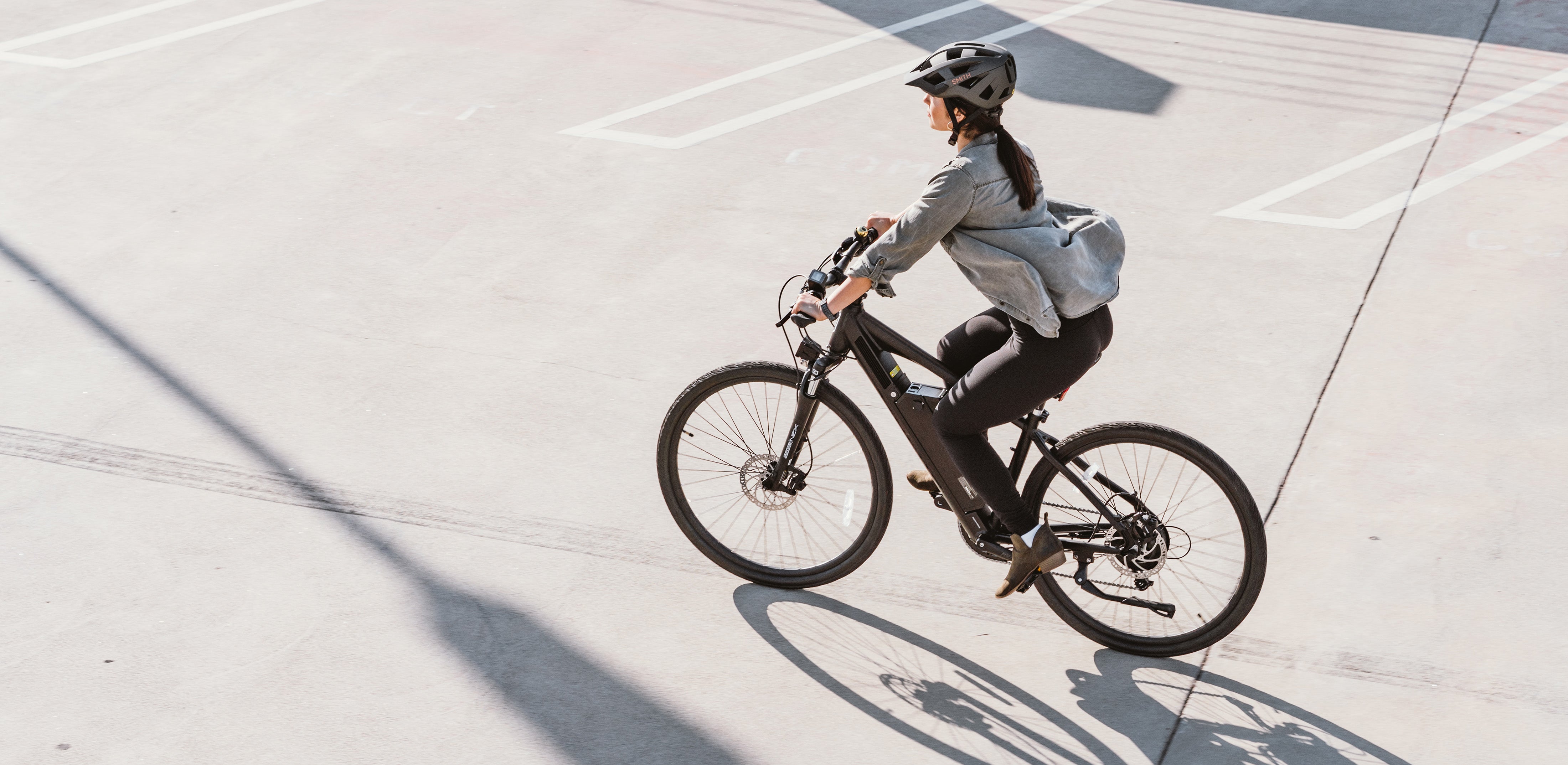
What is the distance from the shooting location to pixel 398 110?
8.60 m

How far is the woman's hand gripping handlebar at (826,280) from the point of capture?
13.4 feet

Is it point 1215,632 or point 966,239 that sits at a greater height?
point 966,239

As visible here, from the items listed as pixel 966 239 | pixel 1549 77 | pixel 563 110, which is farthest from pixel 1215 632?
pixel 1549 77

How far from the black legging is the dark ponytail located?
0.41 metres

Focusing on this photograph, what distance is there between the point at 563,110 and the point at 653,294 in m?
2.43

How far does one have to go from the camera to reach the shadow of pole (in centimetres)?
416

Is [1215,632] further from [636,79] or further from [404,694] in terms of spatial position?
[636,79]

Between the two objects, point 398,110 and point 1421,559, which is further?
point 398,110

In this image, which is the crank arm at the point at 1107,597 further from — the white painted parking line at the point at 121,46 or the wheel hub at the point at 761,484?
the white painted parking line at the point at 121,46

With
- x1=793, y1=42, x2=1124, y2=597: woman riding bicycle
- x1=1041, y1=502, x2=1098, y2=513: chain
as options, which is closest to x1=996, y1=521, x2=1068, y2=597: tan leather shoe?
x1=793, y1=42, x2=1124, y2=597: woman riding bicycle

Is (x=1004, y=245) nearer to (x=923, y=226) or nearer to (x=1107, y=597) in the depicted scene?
(x=923, y=226)

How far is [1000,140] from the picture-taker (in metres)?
3.91

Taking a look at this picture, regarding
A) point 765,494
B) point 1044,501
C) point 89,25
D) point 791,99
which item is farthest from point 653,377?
point 89,25

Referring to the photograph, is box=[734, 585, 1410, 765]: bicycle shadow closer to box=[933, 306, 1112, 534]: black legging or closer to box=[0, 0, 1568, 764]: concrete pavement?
box=[0, 0, 1568, 764]: concrete pavement
